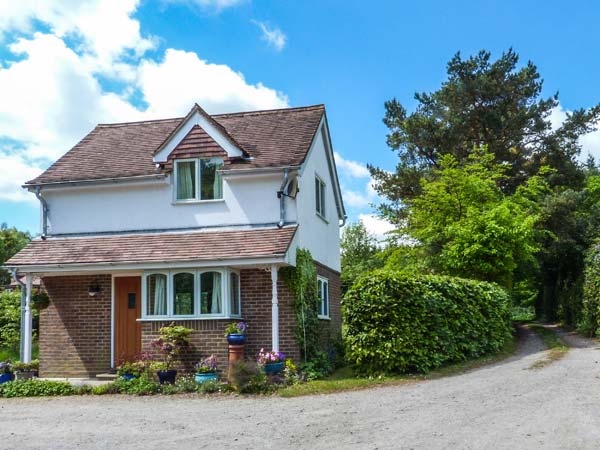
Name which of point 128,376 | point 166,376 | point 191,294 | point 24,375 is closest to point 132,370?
point 128,376

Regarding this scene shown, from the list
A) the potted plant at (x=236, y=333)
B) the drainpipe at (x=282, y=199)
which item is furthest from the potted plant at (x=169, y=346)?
the drainpipe at (x=282, y=199)

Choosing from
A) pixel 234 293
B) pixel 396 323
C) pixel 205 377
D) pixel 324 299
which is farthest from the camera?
pixel 324 299

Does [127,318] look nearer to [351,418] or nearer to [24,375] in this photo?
[24,375]

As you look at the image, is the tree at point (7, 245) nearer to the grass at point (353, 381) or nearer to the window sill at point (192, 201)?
the window sill at point (192, 201)

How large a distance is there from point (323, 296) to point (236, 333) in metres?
4.65

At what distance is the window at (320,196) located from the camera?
61.1 feet

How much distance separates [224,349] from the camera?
14742 millimetres

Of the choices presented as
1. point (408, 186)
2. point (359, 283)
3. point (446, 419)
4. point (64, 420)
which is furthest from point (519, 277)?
point (64, 420)

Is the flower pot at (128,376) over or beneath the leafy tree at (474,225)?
beneath

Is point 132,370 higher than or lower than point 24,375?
higher

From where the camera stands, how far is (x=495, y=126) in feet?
101

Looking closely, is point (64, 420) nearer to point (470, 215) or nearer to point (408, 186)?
point (470, 215)

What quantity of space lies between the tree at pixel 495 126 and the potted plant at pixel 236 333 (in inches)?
674

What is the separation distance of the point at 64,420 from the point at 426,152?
25.4 m
